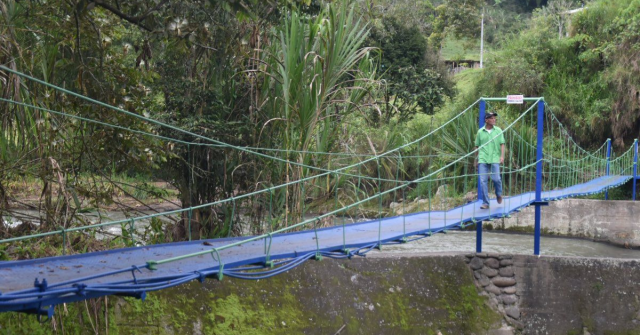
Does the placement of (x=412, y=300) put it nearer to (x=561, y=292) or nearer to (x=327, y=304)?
(x=327, y=304)

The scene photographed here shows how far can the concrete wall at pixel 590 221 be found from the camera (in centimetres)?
1005

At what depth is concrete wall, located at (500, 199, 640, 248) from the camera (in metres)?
10.0

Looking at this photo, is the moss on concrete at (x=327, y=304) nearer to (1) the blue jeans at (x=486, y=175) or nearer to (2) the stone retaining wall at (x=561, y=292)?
(2) the stone retaining wall at (x=561, y=292)

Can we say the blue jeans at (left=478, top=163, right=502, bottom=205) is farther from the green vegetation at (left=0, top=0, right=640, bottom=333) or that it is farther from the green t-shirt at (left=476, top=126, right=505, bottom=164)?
the green vegetation at (left=0, top=0, right=640, bottom=333)

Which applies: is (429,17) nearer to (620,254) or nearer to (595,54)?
(595,54)

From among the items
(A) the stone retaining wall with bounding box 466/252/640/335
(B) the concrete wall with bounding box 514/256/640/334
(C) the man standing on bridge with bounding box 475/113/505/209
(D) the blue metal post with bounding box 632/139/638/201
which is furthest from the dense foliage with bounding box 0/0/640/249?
(D) the blue metal post with bounding box 632/139/638/201

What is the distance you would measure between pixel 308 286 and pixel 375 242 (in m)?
0.93

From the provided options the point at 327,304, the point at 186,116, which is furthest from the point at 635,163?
the point at 186,116

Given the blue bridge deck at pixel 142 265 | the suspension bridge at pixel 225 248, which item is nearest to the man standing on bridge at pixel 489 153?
the suspension bridge at pixel 225 248

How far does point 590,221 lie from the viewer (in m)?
10.4

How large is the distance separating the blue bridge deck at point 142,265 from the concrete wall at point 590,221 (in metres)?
6.21

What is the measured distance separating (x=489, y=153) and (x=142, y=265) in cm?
348

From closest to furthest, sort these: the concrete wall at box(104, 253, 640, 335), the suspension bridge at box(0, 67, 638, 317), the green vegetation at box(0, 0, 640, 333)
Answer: the suspension bridge at box(0, 67, 638, 317) < the green vegetation at box(0, 0, 640, 333) < the concrete wall at box(104, 253, 640, 335)

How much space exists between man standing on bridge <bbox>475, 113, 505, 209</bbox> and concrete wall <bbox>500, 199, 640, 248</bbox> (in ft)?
16.9
